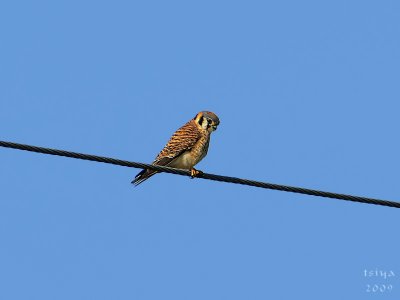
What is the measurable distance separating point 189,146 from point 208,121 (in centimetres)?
59

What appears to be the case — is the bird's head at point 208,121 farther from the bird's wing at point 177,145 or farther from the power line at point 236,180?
the power line at point 236,180

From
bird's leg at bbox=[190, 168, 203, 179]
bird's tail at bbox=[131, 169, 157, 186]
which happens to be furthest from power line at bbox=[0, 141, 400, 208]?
bird's tail at bbox=[131, 169, 157, 186]

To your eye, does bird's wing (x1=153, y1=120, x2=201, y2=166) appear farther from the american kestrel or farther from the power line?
the power line

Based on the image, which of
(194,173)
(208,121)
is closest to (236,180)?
(194,173)

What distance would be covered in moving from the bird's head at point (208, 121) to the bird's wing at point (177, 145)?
105 mm

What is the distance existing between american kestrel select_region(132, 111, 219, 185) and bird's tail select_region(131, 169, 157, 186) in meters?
0.58

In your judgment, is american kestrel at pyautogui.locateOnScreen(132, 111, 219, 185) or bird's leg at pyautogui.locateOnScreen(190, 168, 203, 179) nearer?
bird's leg at pyautogui.locateOnScreen(190, 168, 203, 179)

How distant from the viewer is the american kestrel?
1219cm

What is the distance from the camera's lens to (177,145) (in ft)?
40.3

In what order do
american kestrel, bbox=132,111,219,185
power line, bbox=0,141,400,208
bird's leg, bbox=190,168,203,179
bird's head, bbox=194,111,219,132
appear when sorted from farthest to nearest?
1. bird's head, bbox=194,111,219,132
2. american kestrel, bbox=132,111,219,185
3. bird's leg, bbox=190,168,203,179
4. power line, bbox=0,141,400,208

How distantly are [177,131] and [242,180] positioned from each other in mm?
3932

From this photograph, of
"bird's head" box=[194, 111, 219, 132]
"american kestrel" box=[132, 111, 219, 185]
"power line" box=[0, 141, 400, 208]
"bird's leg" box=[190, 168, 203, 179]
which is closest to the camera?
"power line" box=[0, 141, 400, 208]

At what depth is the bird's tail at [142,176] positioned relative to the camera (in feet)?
38.1

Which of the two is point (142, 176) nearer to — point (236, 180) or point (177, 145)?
point (177, 145)
